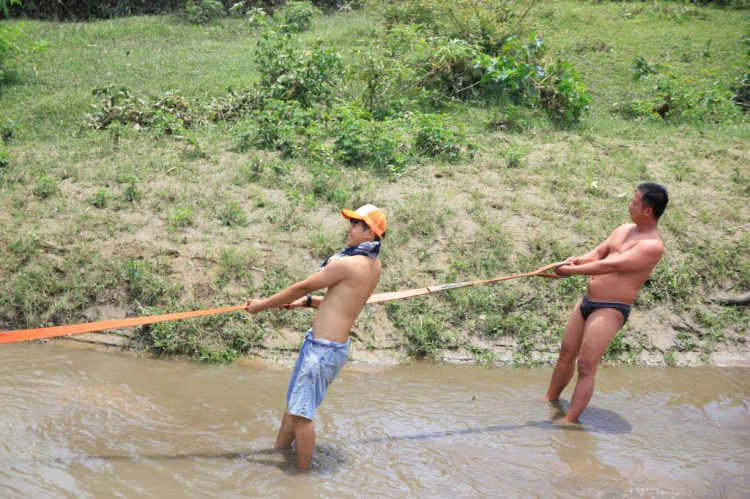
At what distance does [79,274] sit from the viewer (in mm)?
6945

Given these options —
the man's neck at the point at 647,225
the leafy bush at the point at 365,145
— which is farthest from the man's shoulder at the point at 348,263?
the leafy bush at the point at 365,145

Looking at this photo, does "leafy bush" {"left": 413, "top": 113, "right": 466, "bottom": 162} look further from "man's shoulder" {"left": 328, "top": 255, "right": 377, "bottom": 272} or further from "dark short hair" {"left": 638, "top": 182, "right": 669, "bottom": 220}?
"man's shoulder" {"left": 328, "top": 255, "right": 377, "bottom": 272}

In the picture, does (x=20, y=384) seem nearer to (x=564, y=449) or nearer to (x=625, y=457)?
(x=564, y=449)

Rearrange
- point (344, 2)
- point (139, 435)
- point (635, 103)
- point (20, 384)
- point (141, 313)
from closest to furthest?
point (139, 435), point (20, 384), point (141, 313), point (635, 103), point (344, 2)

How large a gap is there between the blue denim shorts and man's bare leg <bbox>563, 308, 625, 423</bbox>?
1.92 metres

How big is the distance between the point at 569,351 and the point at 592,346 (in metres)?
0.32

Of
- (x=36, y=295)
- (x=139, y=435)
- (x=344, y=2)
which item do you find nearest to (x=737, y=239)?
(x=139, y=435)

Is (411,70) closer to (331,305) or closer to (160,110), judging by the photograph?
(160,110)

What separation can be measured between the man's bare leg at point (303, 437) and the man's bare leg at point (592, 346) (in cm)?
208

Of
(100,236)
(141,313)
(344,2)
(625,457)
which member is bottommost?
(625,457)

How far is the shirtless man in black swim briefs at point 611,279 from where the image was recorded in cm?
522

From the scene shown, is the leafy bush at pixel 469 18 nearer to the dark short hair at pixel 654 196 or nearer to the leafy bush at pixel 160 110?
the leafy bush at pixel 160 110

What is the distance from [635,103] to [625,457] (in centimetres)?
734

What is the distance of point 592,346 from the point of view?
17.7 feet
